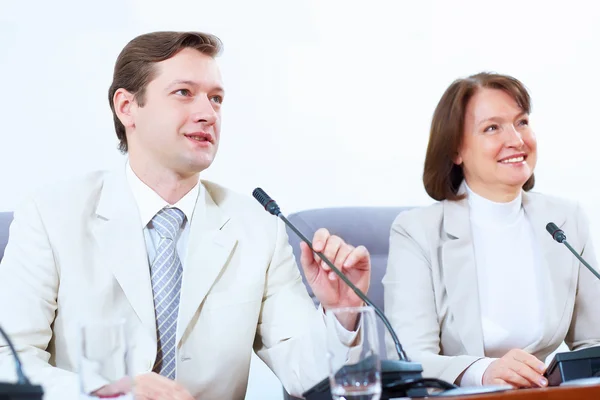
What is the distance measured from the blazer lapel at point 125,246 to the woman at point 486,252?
0.80 metres

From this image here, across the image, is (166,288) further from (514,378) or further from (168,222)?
(514,378)

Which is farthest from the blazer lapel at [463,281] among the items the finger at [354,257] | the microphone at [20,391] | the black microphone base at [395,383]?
the microphone at [20,391]

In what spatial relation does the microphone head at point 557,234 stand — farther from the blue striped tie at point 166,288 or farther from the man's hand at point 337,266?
the blue striped tie at point 166,288

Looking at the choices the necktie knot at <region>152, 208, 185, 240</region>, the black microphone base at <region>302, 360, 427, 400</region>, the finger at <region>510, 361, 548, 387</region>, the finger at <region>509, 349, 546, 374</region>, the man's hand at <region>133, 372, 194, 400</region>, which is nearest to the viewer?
the black microphone base at <region>302, 360, 427, 400</region>

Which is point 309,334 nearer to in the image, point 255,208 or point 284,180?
point 255,208

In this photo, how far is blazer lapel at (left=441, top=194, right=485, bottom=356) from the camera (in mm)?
2305

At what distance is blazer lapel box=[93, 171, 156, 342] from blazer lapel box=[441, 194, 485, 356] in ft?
3.09

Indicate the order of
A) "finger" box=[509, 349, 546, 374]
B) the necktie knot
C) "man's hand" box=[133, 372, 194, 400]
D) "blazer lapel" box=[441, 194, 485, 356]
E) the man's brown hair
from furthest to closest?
"blazer lapel" box=[441, 194, 485, 356]
the man's brown hair
the necktie knot
"finger" box=[509, 349, 546, 374]
"man's hand" box=[133, 372, 194, 400]

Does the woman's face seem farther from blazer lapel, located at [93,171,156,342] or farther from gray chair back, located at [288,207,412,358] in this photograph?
blazer lapel, located at [93,171,156,342]

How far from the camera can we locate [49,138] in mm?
2541

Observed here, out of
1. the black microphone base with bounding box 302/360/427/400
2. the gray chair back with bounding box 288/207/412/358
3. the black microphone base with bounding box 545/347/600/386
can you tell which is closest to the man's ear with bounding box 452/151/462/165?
the gray chair back with bounding box 288/207/412/358

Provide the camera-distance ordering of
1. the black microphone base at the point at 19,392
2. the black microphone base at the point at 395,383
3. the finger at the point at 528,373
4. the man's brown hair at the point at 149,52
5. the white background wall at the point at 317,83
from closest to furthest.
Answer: the black microphone base at the point at 19,392 → the black microphone base at the point at 395,383 → the finger at the point at 528,373 → the man's brown hair at the point at 149,52 → the white background wall at the point at 317,83

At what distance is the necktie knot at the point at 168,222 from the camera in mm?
1978

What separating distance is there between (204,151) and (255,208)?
240 mm
